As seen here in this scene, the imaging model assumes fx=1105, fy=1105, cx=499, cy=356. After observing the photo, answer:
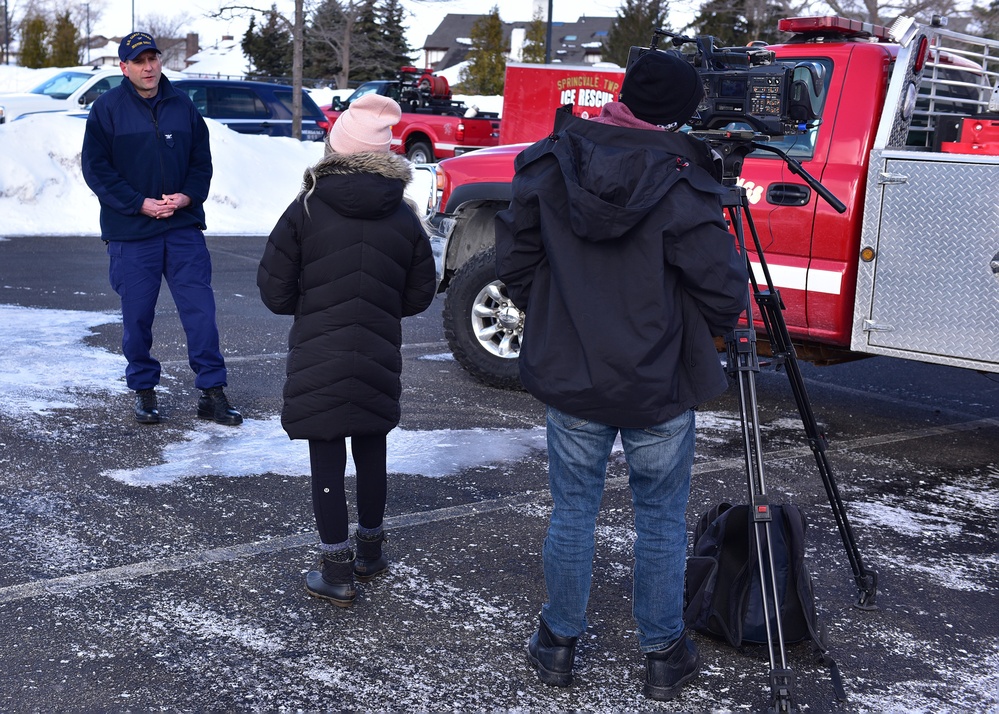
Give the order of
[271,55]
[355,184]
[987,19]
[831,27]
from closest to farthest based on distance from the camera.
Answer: [355,184] → [831,27] → [987,19] → [271,55]

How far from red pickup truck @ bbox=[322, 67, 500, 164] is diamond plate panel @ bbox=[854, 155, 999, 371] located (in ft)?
55.1

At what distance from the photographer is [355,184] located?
361 cm

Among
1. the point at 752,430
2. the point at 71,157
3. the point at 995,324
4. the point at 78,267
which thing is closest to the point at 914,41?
the point at 995,324

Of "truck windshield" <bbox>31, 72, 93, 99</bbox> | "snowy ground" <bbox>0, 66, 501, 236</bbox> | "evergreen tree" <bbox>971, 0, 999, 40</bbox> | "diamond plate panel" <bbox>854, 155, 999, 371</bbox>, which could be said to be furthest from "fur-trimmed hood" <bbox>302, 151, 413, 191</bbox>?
"evergreen tree" <bbox>971, 0, 999, 40</bbox>

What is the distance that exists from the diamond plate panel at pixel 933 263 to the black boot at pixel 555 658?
299 centimetres

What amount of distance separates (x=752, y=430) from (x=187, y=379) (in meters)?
4.22

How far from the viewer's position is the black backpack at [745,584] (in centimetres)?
338

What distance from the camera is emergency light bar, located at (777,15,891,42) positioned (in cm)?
580

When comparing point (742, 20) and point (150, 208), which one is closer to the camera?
point (150, 208)

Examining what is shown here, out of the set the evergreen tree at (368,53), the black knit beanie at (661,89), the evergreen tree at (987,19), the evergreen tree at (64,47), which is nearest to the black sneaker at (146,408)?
the black knit beanie at (661,89)

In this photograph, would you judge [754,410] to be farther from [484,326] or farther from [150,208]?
[484,326]

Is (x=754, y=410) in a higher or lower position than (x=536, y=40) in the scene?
lower

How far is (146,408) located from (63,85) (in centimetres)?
2028

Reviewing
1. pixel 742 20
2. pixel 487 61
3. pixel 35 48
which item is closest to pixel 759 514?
pixel 742 20
